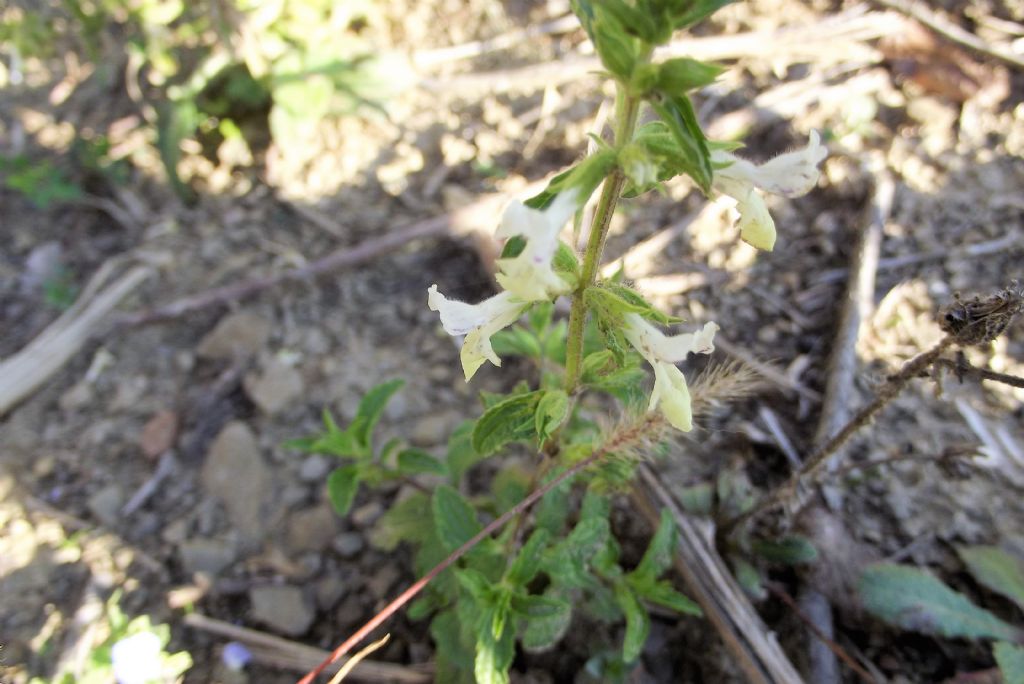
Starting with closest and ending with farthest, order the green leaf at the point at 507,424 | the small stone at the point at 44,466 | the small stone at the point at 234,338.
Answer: the green leaf at the point at 507,424 → the small stone at the point at 44,466 → the small stone at the point at 234,338

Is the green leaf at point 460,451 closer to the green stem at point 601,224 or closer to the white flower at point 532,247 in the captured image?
the green stem at point 601,224

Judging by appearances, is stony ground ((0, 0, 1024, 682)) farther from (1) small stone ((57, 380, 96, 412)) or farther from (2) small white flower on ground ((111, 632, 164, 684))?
(2) small white flower on ground ((111, 632, 164, 684))

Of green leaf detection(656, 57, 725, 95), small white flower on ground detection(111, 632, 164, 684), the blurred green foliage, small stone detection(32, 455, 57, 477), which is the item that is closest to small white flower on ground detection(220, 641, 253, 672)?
small white flower on ground detection(111, 632, 164, 684)

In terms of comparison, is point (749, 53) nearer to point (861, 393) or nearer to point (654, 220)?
point (654, 220)

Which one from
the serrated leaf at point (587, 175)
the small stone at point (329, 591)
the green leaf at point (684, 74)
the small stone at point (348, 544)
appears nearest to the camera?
the green leaf at point (684, 74)

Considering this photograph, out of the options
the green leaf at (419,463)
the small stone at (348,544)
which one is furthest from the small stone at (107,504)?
the green leaf at (419,463)

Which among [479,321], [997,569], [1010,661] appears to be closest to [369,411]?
[479,321]

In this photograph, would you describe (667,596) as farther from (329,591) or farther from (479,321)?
(329,591)
